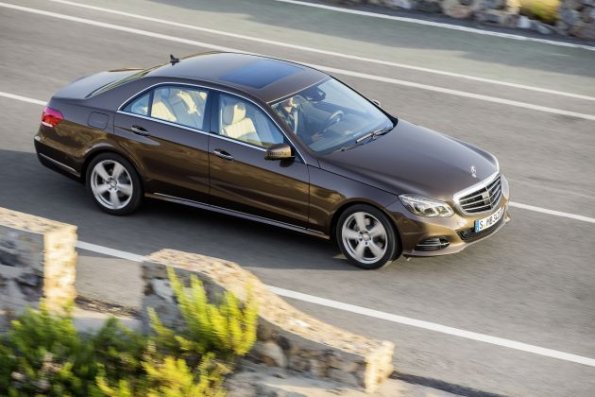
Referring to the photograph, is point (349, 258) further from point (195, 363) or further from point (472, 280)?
point (195, 363)

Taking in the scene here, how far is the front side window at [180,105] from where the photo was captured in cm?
1227

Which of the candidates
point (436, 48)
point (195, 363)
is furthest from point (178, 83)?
point (436, 48)

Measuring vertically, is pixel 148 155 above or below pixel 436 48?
below

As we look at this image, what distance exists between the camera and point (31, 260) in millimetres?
9695

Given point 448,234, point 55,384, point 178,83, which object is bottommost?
point 55,384

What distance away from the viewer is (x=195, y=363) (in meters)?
8.74

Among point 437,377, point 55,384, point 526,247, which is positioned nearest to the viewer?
point 55,384

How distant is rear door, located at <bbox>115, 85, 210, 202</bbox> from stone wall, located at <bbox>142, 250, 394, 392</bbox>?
295 centimetres

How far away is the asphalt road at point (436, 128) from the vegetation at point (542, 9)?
866mm

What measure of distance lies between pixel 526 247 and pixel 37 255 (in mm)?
5179

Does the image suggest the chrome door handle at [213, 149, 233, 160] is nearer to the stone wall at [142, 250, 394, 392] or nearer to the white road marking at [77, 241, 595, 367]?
the white road marking at [77, 241, 595, 367]

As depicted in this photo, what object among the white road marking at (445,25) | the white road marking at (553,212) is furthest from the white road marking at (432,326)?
the white road marking at (445,25)

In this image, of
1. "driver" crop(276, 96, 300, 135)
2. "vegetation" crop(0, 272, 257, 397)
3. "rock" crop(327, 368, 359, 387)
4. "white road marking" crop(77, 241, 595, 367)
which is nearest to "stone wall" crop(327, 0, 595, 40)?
"driver" crop(276, 96, 300, 135)

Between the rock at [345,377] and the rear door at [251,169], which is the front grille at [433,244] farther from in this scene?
the rock at [345,377]
